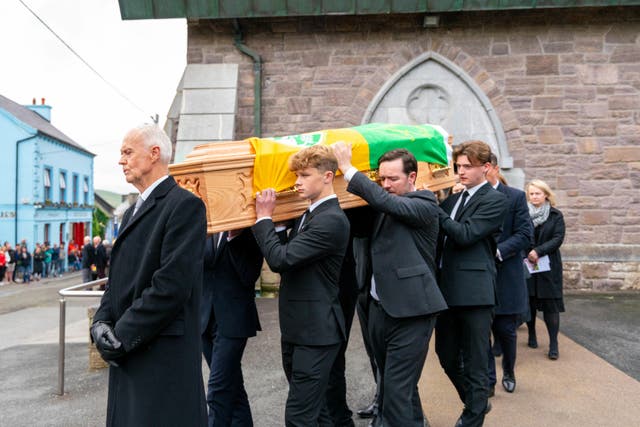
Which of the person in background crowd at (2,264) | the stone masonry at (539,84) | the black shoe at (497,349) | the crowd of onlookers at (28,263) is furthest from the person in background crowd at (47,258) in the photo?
the black shoe at (497,349)

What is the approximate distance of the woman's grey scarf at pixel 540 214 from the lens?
5.47m

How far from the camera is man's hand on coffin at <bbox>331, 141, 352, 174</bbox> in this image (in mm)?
3109

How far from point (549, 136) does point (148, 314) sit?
27.2ft

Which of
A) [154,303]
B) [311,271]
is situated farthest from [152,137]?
[311,271]

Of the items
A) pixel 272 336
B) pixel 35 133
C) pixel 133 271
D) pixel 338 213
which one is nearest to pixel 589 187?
pixel 272 336

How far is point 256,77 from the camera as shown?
902 cm

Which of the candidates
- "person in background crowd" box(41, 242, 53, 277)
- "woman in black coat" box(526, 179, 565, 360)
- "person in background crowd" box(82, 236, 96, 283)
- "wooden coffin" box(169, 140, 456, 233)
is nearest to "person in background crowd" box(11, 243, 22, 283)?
"person in background crowd" box(41, 242, 53, 277)

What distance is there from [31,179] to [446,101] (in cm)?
2623

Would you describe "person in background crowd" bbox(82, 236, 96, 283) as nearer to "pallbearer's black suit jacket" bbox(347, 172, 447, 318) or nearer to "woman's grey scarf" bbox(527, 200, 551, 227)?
"woman's grey scarf" bbox(527, 200, 551, 227)

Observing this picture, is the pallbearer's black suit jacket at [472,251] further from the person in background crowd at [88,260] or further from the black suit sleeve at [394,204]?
the person in background crowd at [88,260]

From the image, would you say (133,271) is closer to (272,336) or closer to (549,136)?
(272,336)

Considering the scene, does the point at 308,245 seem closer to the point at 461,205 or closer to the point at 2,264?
the point at 461,205

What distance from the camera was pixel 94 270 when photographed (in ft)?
47.5

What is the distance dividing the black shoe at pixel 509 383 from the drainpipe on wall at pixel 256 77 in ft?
19.8
